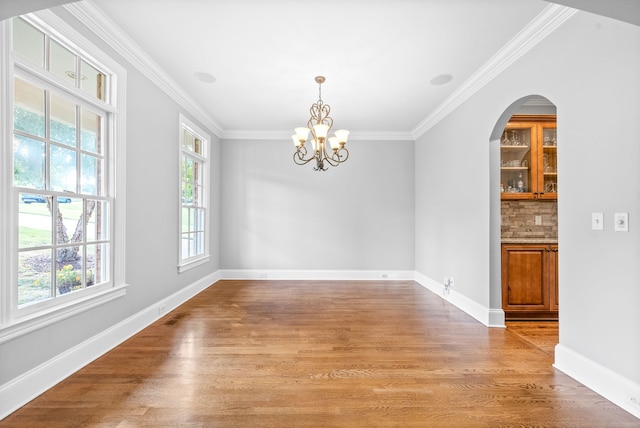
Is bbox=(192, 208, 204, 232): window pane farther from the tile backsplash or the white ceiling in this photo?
the tile backsplash

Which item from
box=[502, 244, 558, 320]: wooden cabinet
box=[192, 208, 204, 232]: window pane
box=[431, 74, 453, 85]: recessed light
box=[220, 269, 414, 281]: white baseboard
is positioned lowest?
box=[220, 269, 414, 281]: white baseboard

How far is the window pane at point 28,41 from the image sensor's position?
188 cm

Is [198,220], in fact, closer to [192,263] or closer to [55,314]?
[192,263]

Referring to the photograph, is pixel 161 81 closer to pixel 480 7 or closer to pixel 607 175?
pixel 480 7

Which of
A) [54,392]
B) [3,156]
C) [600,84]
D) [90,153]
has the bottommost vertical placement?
[54,392]

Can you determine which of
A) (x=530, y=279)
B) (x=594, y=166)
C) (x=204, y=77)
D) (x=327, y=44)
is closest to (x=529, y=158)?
(x=530, y=279)

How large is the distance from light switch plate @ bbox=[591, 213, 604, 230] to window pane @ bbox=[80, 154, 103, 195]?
384 cm

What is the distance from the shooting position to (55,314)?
81.6 inches

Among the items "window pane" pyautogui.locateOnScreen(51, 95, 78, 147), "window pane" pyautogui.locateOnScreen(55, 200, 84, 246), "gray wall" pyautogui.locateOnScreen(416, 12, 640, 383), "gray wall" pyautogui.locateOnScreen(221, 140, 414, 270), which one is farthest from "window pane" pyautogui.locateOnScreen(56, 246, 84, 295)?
"gray wall" pyautogui.locateOnScreen(416, 12, 640, 383)

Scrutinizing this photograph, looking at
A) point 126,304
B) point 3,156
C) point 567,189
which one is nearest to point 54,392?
point 126,304

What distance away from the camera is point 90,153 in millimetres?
2529

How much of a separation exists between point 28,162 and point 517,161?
15.8ft

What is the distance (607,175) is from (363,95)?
2.72 meters

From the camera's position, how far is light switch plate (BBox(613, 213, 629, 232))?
184 cm
